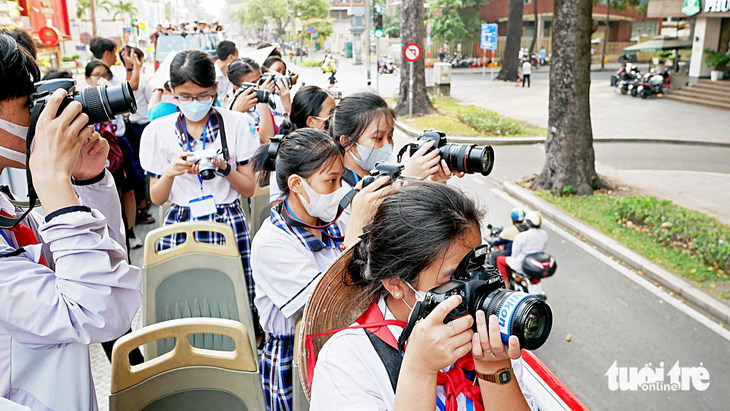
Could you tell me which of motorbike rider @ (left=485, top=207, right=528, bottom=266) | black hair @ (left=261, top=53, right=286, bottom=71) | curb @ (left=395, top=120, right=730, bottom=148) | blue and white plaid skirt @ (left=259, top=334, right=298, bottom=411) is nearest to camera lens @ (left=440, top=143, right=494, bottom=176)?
blue and white plaid skirt @ (left=259, top=334, right=298, bottom=411)

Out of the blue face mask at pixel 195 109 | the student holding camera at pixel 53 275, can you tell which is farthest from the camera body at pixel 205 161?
the student holding camera at pixel 53 275

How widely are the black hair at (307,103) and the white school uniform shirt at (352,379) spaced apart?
102 inches

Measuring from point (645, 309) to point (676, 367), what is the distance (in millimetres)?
952

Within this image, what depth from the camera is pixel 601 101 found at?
19.6m

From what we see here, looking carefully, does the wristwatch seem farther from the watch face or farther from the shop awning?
the shop awning

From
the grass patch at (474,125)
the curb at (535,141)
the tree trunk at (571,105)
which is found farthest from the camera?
the grass patch at (474,125)

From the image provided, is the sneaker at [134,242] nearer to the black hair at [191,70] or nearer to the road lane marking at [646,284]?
the black hair at [191,70]

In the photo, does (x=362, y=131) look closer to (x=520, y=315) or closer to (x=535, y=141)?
(x=520, y=315)

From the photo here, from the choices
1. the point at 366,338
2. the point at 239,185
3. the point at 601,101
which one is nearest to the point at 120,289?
the point at 366,338

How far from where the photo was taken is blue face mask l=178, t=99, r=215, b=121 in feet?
11.0

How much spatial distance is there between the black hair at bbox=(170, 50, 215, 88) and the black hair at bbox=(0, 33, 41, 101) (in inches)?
72.5

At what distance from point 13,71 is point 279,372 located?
144 cm

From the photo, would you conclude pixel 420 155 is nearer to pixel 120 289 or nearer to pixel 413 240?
pixel 413 240

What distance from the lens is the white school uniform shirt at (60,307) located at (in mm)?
1359
